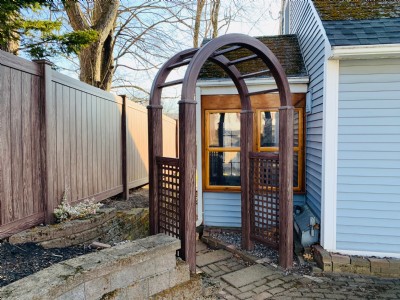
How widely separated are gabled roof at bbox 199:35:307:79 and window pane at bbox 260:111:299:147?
632mm

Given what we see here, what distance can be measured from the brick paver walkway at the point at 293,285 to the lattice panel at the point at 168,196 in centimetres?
85

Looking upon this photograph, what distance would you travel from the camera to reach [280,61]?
521 cm

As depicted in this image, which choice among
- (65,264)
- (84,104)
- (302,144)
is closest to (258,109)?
(302,144)

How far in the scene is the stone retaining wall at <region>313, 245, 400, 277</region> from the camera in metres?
3.54

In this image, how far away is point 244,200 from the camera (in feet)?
14.0

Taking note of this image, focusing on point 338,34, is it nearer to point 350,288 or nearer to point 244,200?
point 244,200

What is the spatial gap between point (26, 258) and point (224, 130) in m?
3.43

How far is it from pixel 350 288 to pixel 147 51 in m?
11.0

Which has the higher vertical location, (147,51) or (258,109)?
(147,51)

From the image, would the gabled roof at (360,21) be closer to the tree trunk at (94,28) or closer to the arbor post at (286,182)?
the arbor post at (286,182)

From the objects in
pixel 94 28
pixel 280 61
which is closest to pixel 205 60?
pixel 280 61

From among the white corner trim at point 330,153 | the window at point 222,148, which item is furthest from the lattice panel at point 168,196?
the white corner trim at point 330,153

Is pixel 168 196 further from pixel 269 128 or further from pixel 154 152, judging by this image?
pixel 269 128

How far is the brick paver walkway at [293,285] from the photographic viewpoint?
3.13 meters
